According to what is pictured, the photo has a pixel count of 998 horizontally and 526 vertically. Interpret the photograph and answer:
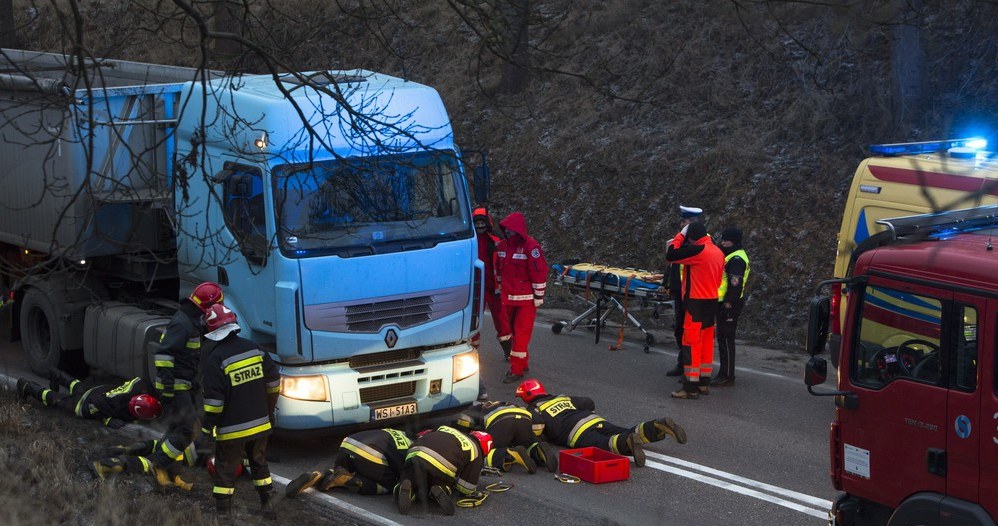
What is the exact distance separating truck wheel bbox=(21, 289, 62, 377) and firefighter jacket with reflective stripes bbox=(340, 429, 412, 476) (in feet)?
15.6

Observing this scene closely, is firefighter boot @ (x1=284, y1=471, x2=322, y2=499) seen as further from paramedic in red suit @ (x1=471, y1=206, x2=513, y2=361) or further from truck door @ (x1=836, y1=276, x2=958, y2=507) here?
paramedic in red suit @ (x1=471, y1=206, x2=513, y2=361)

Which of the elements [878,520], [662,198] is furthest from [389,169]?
[662,198]

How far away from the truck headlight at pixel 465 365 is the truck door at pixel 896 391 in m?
3.85

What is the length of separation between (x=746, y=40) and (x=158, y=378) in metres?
14.5

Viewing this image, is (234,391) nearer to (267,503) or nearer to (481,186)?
(267,503)

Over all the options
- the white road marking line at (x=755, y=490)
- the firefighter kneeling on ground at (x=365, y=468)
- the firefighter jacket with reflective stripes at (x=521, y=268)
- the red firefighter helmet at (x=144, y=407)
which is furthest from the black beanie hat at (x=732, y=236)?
the red firefighter helmet at (x=144, y=407)

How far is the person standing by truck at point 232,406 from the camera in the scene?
752 centimetres

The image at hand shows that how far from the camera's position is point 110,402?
32.0 feet

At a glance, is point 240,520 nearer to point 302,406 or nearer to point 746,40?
point 302,406

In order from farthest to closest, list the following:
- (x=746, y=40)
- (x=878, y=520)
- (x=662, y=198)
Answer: (x=746, y=40), (x=662, y=198), (x=878, y=520)

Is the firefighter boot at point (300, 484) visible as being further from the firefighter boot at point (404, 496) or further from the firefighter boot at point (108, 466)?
the firefighter boot at point (108, 466)

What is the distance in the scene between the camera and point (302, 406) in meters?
8.70

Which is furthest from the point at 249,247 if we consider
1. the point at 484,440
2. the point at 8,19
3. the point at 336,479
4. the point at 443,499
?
the point at 8,19

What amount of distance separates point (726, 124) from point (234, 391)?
12.8 m
